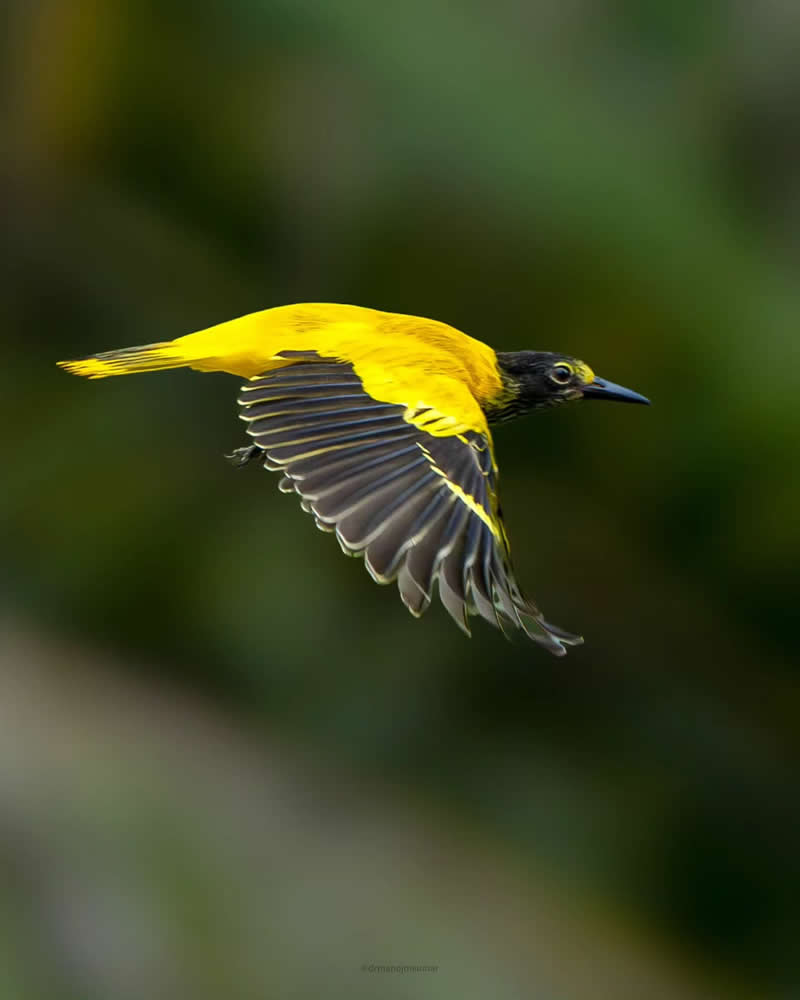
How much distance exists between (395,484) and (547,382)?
21.7 inches

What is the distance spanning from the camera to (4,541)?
4.27 metres

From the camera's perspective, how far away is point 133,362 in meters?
1.80

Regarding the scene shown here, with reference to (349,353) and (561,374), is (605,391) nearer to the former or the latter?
(561,374)

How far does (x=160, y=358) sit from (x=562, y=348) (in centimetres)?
156

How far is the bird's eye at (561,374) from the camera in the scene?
2150mm

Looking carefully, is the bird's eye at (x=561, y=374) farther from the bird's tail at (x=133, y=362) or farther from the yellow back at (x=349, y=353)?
the bird's tail at (x=133, y=362)

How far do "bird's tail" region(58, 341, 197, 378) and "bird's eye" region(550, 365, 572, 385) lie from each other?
0.62 meters

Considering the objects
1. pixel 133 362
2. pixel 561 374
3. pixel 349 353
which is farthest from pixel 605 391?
pixel 133 362

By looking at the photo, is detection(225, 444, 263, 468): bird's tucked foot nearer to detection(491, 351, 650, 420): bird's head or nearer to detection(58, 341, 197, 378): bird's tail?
detection(58, 341, 197, 378): bird's tail

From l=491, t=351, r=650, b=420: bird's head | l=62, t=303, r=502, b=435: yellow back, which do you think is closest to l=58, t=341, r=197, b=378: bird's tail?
l=62, t=303, r=502, b=435: yellow back

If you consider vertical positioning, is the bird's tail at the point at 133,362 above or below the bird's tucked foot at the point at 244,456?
above

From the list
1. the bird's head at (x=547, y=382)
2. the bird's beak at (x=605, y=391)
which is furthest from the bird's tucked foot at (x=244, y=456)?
the bird's beak at (x=605, y=391)

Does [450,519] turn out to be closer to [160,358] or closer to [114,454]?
[160,358]

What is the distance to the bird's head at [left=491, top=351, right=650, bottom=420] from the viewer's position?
2152 millimetres
